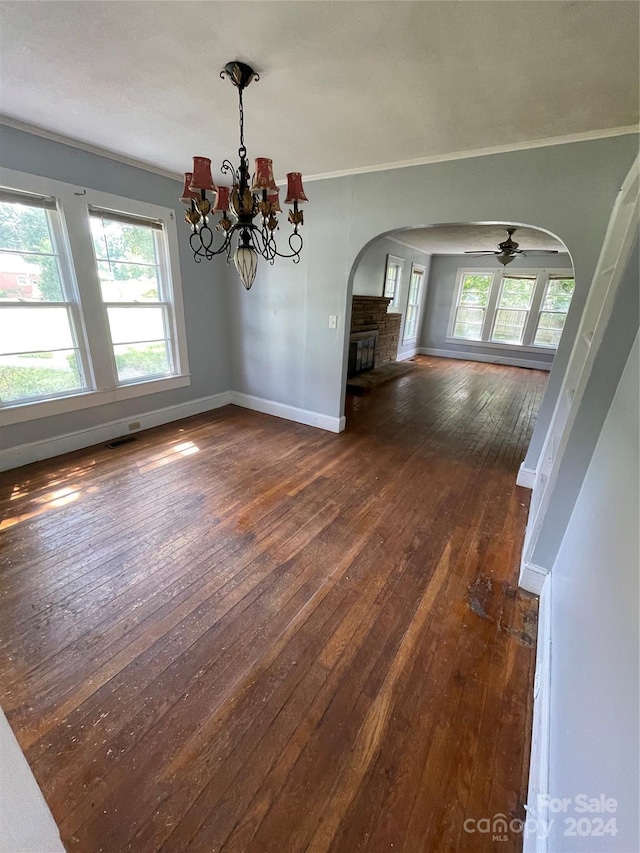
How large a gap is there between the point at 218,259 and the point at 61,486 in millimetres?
2950

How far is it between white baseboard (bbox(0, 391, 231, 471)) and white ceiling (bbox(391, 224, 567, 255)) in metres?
3.40

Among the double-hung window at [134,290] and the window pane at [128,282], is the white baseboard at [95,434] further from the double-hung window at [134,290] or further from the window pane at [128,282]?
the window pane at [128,282]

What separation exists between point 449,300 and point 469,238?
2.84m

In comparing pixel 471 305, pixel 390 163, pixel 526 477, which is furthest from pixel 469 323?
pixel 526 477

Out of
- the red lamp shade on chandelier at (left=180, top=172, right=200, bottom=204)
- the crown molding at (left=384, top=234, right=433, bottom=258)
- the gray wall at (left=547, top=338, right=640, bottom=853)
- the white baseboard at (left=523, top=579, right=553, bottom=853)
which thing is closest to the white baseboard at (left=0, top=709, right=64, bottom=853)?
the gray wall at (left=547, top=338, right=640, bottom=853)

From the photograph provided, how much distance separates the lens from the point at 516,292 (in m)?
7.80

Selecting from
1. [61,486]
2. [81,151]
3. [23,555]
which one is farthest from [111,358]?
[23,555]

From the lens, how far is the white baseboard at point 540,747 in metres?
0.99

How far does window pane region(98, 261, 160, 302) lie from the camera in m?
3.18

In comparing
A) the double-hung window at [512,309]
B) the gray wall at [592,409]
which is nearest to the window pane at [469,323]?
the double-hung window at [512,309]

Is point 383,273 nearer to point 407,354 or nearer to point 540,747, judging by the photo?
point 407,354

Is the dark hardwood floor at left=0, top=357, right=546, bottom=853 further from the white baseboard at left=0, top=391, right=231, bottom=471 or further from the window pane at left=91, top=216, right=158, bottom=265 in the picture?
the window pane at left=91, top=216, right=158, bottom=265

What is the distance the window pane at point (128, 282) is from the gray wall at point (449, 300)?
7.05m

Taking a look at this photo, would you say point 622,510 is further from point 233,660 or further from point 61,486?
point 61,486
